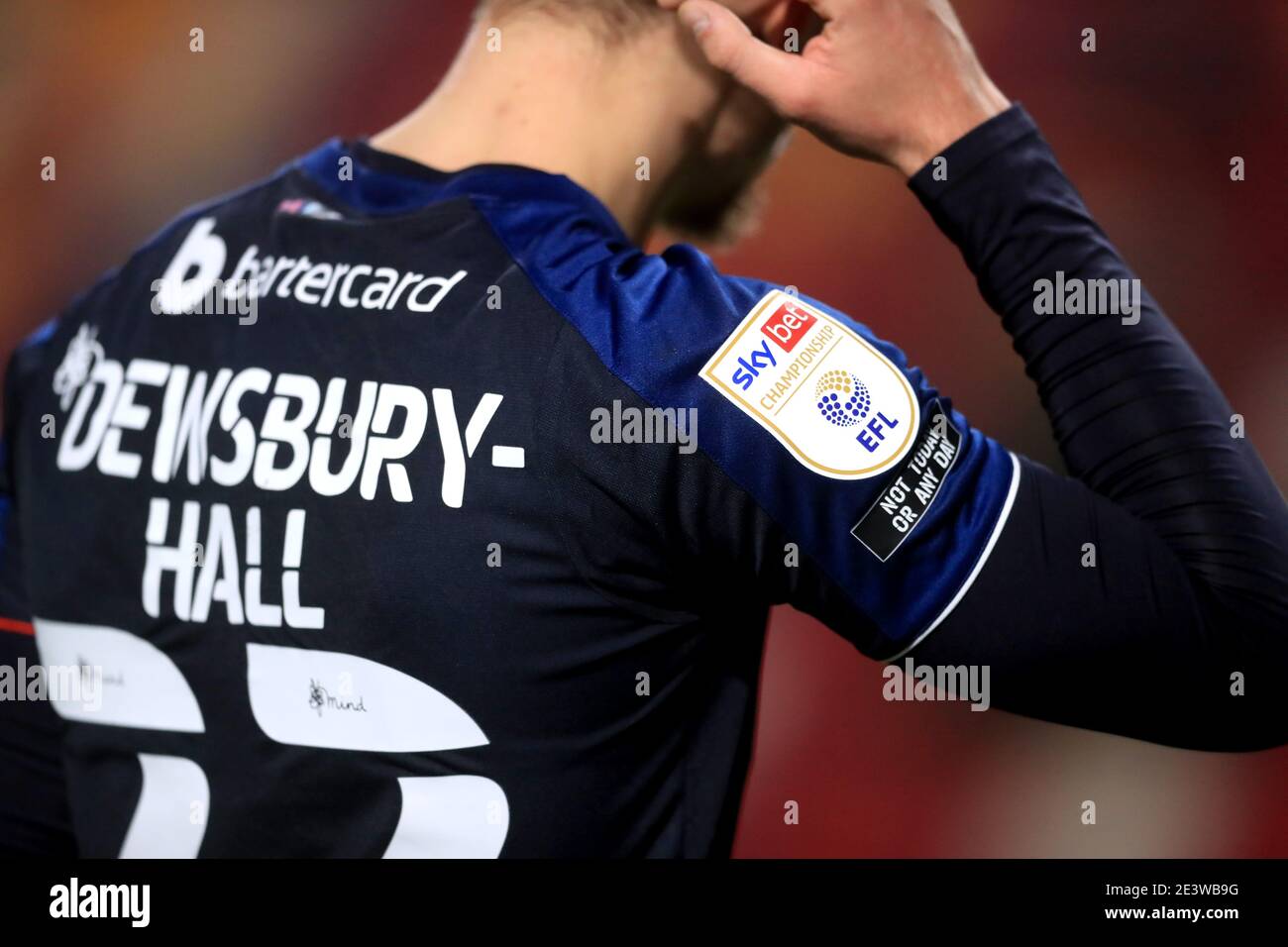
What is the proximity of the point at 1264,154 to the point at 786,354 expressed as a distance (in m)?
1.49

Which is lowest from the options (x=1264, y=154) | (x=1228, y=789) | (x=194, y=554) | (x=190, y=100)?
(x=1228, y=789)

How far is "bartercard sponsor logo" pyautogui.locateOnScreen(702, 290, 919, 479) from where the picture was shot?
0.63 m

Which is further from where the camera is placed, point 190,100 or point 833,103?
point 190,100

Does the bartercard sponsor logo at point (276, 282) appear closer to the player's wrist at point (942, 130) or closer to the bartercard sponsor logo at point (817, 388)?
the bartercard sponsor logo at point (817, 388)

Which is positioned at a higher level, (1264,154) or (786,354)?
(1264,154)

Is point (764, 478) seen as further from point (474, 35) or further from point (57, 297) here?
point (57, 297)

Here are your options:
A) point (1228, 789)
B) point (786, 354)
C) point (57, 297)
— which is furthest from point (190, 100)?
point (1228, 789)

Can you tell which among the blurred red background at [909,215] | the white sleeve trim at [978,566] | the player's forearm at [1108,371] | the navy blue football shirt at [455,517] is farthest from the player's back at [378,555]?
the blurred red background at [909,215]

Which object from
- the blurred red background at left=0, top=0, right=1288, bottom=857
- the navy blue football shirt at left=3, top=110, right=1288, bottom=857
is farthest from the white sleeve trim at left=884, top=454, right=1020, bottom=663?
the blurred red background at left=0, top=0, right=1288, bottom=857

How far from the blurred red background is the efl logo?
122cm

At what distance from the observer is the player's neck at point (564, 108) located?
0.75 meters

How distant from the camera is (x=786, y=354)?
646 mm

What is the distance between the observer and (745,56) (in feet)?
2.37

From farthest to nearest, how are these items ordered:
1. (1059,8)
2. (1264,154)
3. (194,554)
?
(1059,8), (1264,154), (194,554)
